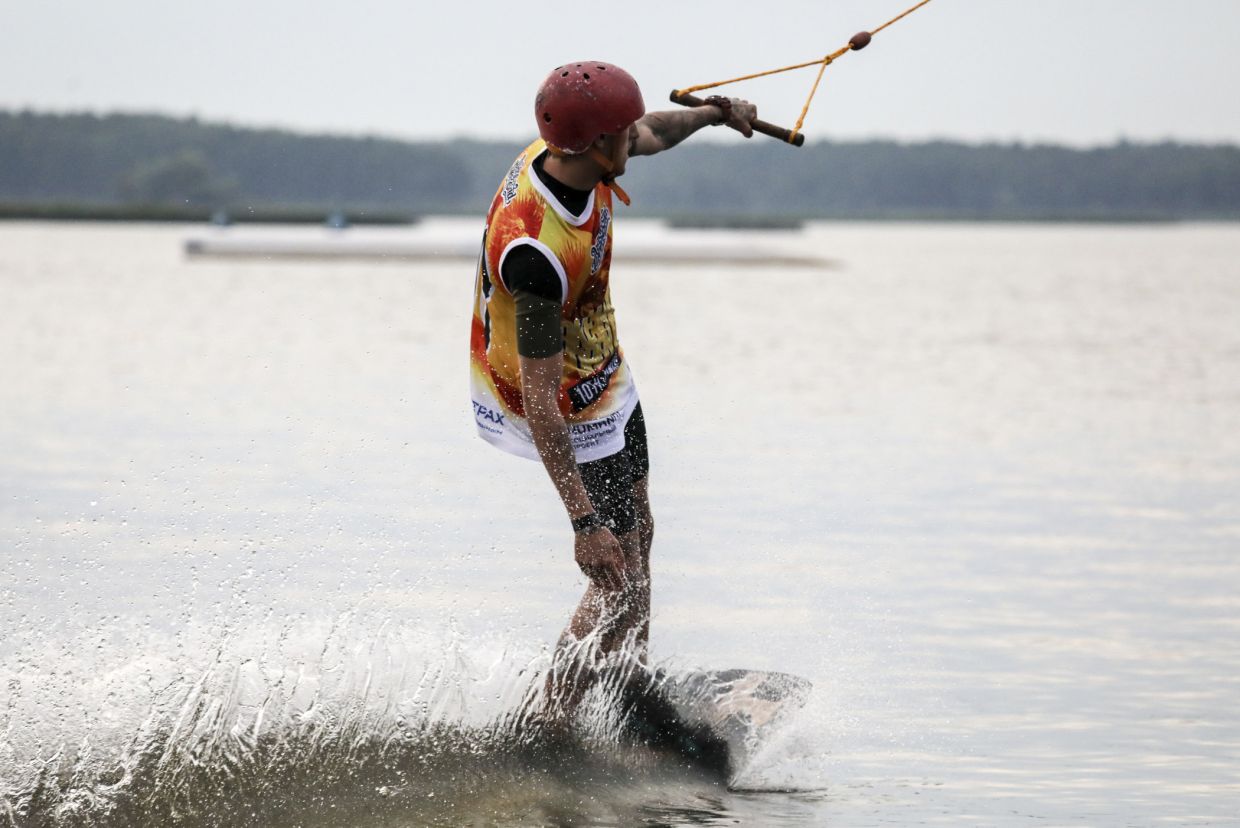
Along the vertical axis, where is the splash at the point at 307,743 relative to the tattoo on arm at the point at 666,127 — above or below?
below

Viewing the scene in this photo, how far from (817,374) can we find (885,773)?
15.5 metres

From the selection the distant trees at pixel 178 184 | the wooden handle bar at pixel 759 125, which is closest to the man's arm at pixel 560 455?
the wooden handle bar at pixel 759 125

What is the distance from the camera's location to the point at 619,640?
5.72 metres

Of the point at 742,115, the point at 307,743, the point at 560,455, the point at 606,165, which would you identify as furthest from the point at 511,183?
the point at 307,743

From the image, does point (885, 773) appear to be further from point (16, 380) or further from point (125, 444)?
point (16, 380)

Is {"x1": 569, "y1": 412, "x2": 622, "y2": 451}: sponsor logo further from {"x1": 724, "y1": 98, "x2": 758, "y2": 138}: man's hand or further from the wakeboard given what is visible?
{"x1": 724, "y1": 98, "x2": 758, "y2": 138}: man's hand

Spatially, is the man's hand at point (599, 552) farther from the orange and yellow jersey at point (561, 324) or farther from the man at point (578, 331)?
the orange and yellow jersey at point (561, 324)

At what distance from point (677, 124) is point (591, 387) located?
928mm

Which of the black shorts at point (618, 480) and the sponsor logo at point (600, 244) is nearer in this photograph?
the sponsor logo at point (600, 244)

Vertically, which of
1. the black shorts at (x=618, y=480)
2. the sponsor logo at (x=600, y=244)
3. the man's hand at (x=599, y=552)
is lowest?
the man's hand at (x=599, y=552)

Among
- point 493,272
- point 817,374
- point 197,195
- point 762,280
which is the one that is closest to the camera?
point 493,272

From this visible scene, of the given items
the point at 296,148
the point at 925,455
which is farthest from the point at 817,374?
the point at 296,148

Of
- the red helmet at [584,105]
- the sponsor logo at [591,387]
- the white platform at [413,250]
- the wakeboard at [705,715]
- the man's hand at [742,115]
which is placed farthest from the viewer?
the white platform at [413,250]

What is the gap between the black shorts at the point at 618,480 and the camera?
5.55 meters
